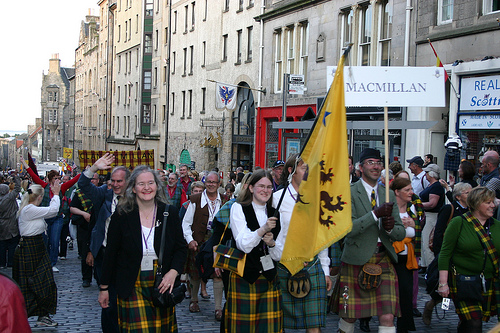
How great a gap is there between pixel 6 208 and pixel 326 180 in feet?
27.2

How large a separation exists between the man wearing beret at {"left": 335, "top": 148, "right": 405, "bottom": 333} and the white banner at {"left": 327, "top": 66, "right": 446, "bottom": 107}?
61cm

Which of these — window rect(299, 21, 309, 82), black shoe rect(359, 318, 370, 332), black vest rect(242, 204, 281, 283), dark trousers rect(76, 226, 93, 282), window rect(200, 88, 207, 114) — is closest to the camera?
black vest rect(242, 204, 281, 283)

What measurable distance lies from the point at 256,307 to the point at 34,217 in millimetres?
4129

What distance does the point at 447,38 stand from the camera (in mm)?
15602

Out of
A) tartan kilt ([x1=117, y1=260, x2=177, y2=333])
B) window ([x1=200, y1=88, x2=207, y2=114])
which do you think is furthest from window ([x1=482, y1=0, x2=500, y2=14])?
window ([x1=200, y1=88, x2=207, y2=114])

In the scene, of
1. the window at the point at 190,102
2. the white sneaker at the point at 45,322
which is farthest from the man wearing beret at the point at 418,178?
the window at the point at 190,102

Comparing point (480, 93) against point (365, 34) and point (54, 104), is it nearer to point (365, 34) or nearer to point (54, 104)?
point (365, 34)

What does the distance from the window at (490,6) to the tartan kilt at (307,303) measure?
36.3 feet

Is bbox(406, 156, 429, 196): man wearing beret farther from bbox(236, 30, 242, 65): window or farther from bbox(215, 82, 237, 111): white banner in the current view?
bbox(236, 30, 242, 65): window

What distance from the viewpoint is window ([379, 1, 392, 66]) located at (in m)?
18.3

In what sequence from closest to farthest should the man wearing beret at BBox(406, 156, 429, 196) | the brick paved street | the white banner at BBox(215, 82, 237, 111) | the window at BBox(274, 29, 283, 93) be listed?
the brick paved street
the man wearing beret at BBox(406, 156, 429, 196)
the window at BBox(274, 29, 283, 93)
the white banner at BBox(215, 82, 237, 111)

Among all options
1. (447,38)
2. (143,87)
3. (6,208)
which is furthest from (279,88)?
(143,87)

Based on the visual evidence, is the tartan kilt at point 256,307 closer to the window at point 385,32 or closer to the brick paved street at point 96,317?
the brick paved street at point 96,317

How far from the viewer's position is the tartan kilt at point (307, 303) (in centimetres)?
561
